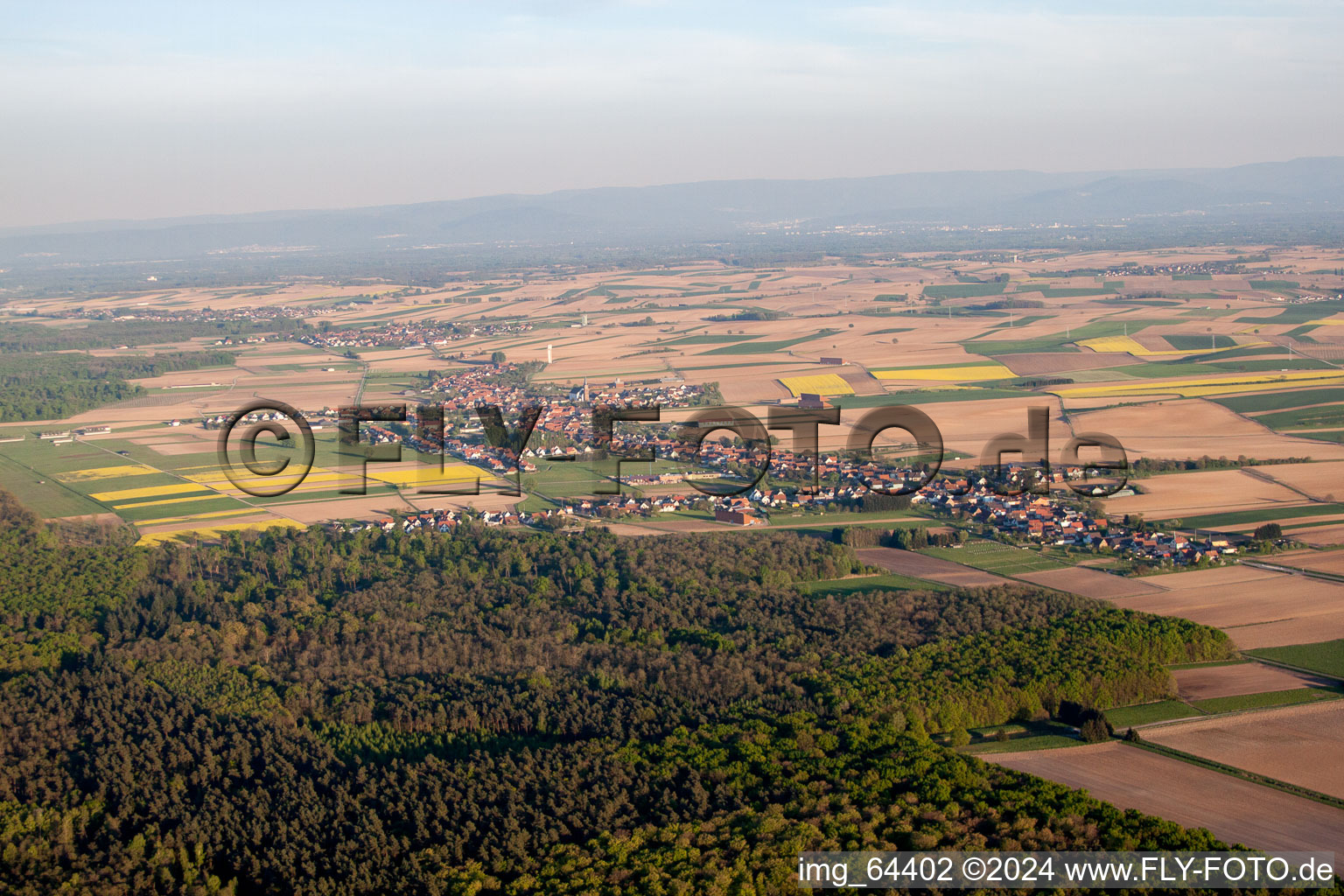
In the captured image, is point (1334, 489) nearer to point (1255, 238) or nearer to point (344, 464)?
point (344, 464)

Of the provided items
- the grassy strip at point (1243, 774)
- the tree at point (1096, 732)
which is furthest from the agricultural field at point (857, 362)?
the grassy strip at point (1243, 774)

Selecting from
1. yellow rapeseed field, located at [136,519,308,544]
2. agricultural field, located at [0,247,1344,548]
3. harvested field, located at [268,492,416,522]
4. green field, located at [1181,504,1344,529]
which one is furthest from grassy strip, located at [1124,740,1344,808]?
yellow rapeseed field, located at [136,519,308,544]

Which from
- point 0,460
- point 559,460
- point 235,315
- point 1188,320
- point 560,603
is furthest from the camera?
point 235,315

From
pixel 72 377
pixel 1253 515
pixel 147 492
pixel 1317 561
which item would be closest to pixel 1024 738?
pixel 1317 561

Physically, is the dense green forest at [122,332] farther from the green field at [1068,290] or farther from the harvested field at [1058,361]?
the green field at [1068,290]

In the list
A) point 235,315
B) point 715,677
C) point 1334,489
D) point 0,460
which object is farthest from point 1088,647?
point 235,315

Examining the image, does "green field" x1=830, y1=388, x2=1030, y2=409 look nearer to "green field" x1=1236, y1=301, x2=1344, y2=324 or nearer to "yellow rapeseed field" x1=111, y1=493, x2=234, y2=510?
"yellow rapeseed field" x1=111, y1=493, x2=234, y2=510
